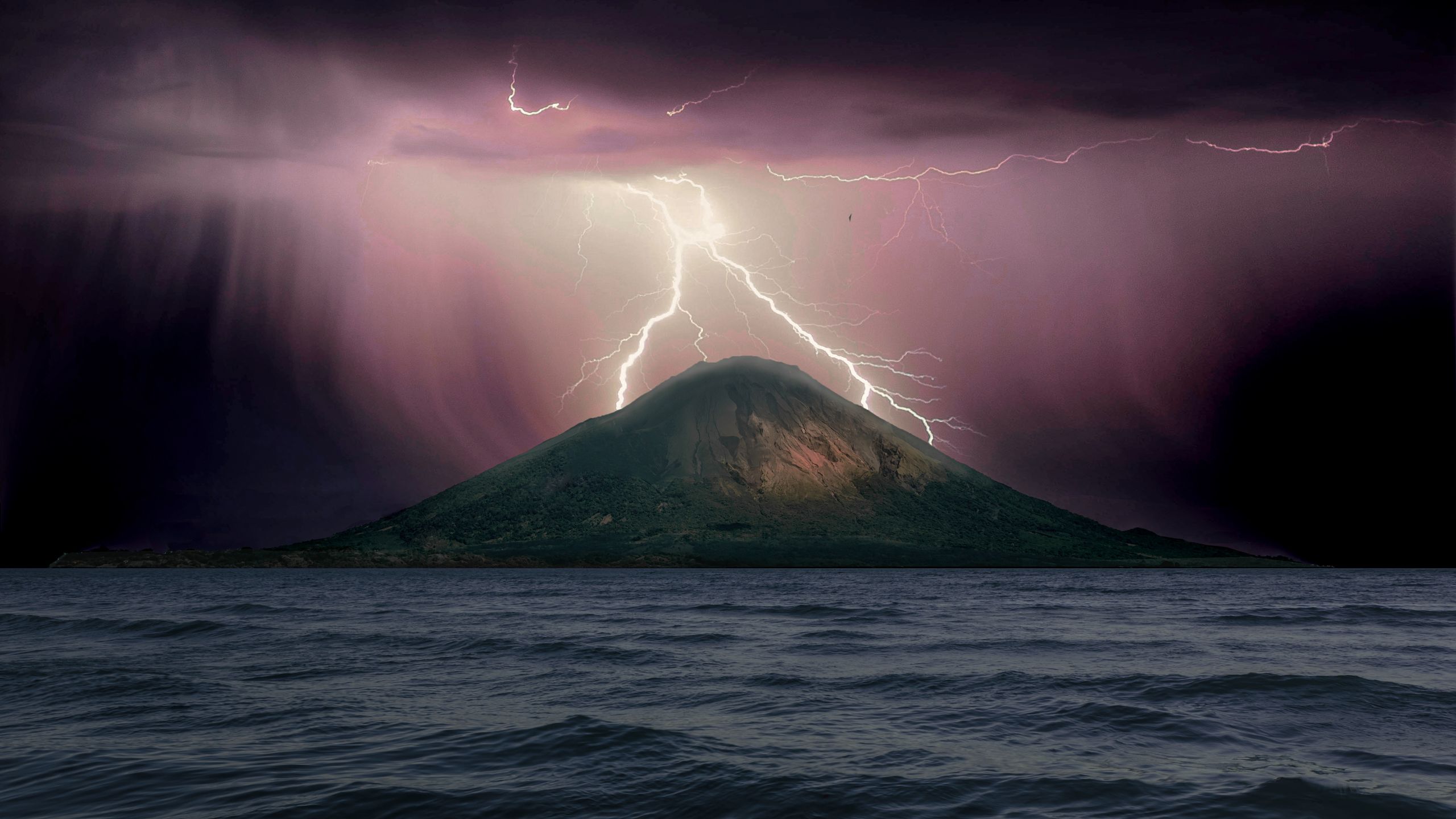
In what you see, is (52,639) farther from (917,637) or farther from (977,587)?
(977,587)

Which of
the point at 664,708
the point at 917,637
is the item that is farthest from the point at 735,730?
the point at 917,637

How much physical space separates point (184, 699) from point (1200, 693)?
22385mm

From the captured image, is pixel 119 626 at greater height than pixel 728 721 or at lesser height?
lesser

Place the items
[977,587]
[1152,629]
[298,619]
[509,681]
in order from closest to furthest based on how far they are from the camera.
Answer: [509,681] → [1152,629] → [298,619] → [977,587]

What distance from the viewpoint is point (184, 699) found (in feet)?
70.7

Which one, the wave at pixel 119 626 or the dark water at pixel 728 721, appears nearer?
the dark water at pixel 728 721

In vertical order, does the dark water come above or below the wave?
above

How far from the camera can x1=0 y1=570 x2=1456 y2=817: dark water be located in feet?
43.5

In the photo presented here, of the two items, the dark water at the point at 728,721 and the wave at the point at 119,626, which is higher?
the dark water at the point at 728,721

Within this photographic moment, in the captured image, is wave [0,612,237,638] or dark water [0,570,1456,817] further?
wave [0,612,237,638]

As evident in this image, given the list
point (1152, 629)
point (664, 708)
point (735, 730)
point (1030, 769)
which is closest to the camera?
point (1030, 769)

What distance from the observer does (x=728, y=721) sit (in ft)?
62.6

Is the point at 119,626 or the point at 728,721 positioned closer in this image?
the point at 728,721

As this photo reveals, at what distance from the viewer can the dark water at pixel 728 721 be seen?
1327cm
